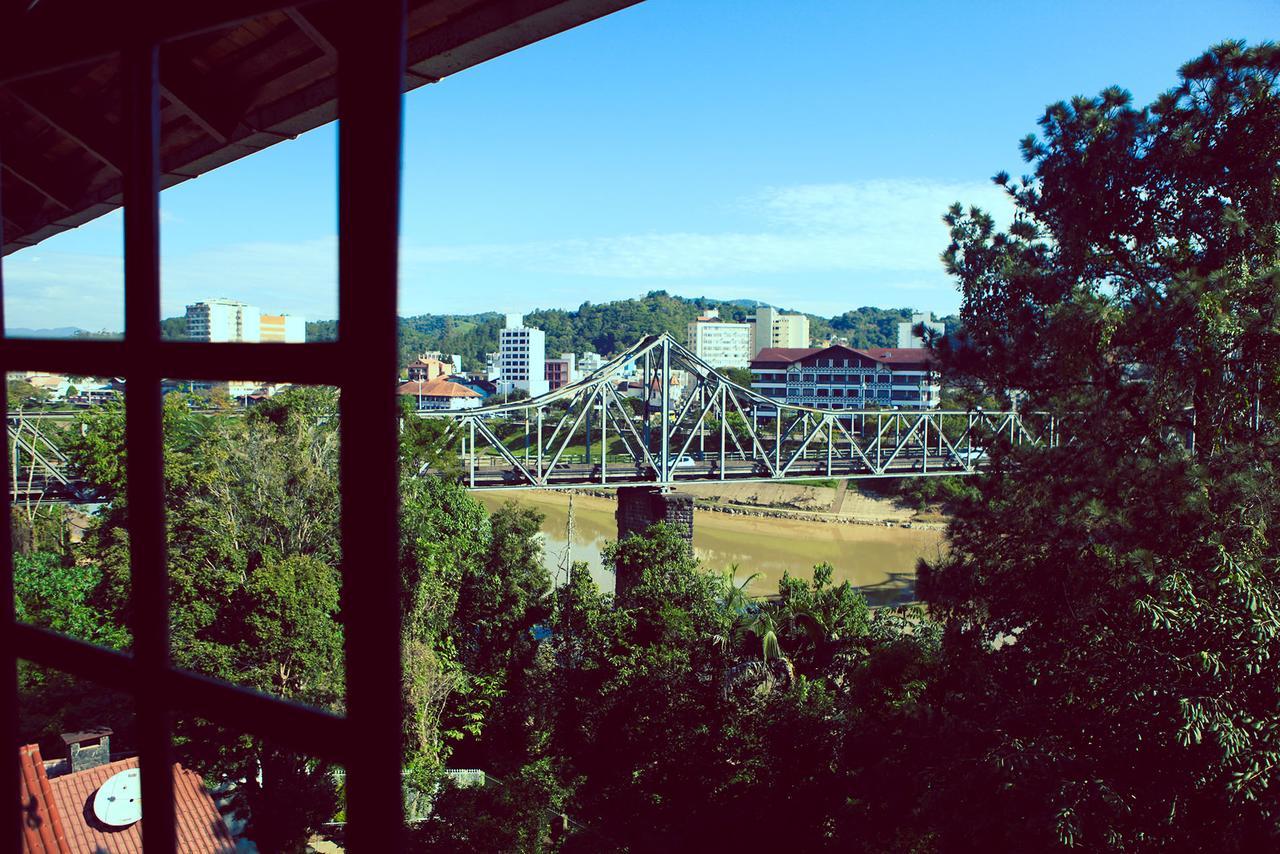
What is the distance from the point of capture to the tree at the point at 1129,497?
3.69m

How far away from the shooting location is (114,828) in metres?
3.59

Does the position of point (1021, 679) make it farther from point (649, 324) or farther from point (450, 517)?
point (649, 324)

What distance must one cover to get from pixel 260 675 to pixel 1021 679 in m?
5.54

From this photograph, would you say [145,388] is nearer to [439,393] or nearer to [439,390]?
[439,393]

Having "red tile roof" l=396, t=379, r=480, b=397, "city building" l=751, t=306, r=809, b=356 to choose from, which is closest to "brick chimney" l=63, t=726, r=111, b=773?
"red tile roof" l=396, t=379, r=480, b=397

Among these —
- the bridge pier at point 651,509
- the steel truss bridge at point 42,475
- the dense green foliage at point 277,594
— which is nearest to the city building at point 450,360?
the bridge pier at point 651,509

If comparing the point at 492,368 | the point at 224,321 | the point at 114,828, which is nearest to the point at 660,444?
the point at 114,828

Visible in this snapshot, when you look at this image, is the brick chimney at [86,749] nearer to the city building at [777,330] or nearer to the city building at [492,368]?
the city building at [492,368]

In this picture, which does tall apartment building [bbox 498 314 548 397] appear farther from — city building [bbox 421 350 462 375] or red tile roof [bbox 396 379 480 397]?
red tile roof [bbox 396 379 480 397]

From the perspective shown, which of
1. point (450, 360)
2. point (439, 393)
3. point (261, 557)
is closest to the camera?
point (261, 557)

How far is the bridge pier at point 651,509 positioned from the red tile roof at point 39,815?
16.6 m

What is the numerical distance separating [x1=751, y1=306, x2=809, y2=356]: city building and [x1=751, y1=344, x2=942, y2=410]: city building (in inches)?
1268

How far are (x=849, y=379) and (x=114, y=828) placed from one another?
1623 inches

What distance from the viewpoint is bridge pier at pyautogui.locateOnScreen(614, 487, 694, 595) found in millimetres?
20062
